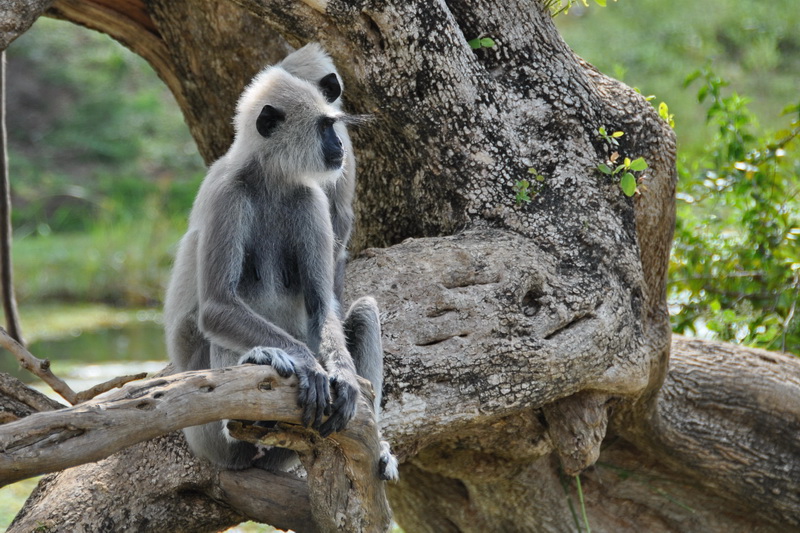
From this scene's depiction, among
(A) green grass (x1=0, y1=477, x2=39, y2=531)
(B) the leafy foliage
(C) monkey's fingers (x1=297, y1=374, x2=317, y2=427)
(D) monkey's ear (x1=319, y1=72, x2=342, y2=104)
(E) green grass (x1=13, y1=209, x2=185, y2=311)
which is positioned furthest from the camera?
(E) green grass (x1=13, y1=209, x2=185, y2=311)

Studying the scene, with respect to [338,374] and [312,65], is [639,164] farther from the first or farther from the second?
[338,374]

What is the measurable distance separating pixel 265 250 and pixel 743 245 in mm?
3363

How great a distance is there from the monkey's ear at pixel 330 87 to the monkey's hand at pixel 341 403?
131cm

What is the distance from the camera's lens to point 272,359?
267 cm

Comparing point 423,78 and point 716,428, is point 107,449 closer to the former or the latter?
point 423,78

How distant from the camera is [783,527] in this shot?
458 centimetres

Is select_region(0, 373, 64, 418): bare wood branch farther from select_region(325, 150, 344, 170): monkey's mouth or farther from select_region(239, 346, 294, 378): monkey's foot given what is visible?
select_region(325, 150, 344, 170): monkey's mouth

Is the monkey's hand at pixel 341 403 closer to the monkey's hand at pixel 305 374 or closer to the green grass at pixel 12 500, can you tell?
the monkey's hand at pixel 305 374

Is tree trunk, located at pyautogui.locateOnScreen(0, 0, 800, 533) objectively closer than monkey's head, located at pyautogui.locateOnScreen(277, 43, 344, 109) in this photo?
Yes

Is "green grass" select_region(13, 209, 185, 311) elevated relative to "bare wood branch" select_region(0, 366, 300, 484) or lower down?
lower down

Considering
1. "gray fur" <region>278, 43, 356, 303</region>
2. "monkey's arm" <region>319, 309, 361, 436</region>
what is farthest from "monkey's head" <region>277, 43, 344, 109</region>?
"monkey's arm" <region>319, 309, 361, 436</region>

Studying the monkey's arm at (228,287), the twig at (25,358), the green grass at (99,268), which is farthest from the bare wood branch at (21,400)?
the green grass at (99,268)

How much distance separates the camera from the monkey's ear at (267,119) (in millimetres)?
3156

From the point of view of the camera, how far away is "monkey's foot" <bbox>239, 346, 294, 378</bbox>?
262cm
